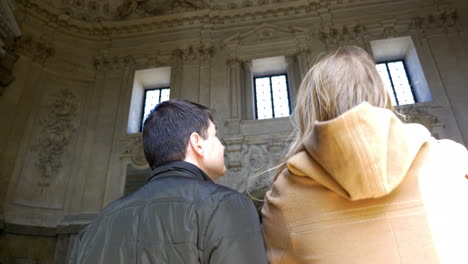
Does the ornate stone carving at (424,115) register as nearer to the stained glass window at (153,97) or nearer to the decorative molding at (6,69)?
the stained glass window at (153,97)

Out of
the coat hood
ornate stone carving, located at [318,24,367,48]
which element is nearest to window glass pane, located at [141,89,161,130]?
ornate stone carving, located at [318,24,367,48]

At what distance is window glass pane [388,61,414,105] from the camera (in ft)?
35.7

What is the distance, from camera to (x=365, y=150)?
1004mm

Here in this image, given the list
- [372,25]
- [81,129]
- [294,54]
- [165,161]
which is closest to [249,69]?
[294,54]

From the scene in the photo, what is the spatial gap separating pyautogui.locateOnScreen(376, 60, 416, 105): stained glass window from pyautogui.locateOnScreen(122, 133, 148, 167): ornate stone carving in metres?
7.64

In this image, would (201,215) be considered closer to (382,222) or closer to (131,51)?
(382,222)

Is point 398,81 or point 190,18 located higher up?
point 190,18

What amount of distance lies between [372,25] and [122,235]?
11.8 metres

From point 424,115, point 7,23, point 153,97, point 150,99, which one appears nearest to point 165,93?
point 153,97

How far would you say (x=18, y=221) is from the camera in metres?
9.52

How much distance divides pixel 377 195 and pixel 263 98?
10.8 metres

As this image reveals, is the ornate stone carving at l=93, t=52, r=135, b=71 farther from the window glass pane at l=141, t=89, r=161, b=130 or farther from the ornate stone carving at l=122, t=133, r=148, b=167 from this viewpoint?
the ornate stone carving at l=122, t=133, r=148, b=167

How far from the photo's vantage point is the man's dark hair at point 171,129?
1775mm

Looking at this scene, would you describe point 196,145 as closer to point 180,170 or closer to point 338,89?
point 180,170
